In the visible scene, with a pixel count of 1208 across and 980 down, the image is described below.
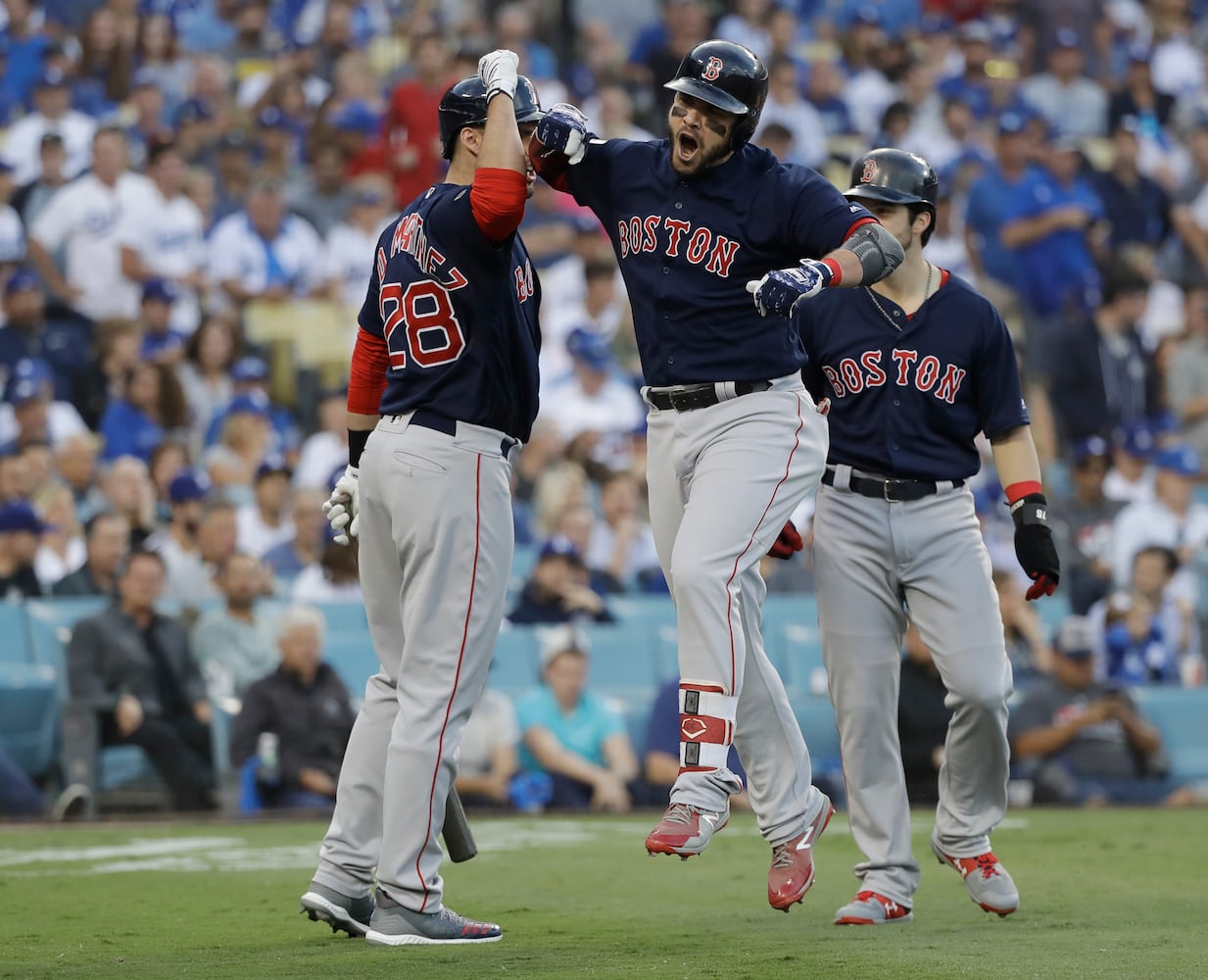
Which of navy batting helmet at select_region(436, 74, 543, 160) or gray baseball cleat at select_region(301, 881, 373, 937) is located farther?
navy batting helmet at select_region(436, 74, 543, 160)

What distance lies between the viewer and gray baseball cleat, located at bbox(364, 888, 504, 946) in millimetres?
5156

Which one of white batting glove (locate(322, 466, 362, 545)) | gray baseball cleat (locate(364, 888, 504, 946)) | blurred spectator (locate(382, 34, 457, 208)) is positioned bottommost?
gray baseball cleat (locate(364, 888, 504, 946))

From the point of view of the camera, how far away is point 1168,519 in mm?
12469

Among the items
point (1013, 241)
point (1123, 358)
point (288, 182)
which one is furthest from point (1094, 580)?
point (288, 182)

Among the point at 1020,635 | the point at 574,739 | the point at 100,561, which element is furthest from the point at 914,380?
the point at 100,561

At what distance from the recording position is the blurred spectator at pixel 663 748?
A: 9780 mm

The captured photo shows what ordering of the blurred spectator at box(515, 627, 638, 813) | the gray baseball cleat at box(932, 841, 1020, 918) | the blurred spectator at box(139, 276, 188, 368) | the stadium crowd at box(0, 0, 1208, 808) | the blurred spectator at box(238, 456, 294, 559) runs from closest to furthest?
the gray baseball cleat at box(932, 841, 1020, 918) < the blurred spectator at box(515, 627, 638, 813) < the stadium crowd at box(0, 0, 1208, 808) < the blurred spectator at box(238, 456, 294, 559) < the blurred spectator at box(139, 276, 188, 368)

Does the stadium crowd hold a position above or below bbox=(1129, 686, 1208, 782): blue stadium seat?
above

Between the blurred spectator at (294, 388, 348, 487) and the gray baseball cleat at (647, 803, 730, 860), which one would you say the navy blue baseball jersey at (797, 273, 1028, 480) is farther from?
the blurred spectator at (294, 388, 348, 487)

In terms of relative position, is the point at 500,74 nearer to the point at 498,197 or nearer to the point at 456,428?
the point at 498,197

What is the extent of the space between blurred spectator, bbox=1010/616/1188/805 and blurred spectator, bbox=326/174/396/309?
570 centimetres

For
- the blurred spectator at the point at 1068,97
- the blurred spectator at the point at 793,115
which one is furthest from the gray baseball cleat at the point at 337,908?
the blurred spectator at the point at 1068,97

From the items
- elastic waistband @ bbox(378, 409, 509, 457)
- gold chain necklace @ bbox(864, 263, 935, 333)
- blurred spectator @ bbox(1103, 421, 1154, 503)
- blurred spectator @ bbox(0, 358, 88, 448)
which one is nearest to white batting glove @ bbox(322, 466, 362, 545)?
Result: elastic waistband @ bbox(378, 409, 509, 457)

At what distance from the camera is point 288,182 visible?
14391 millimetres
